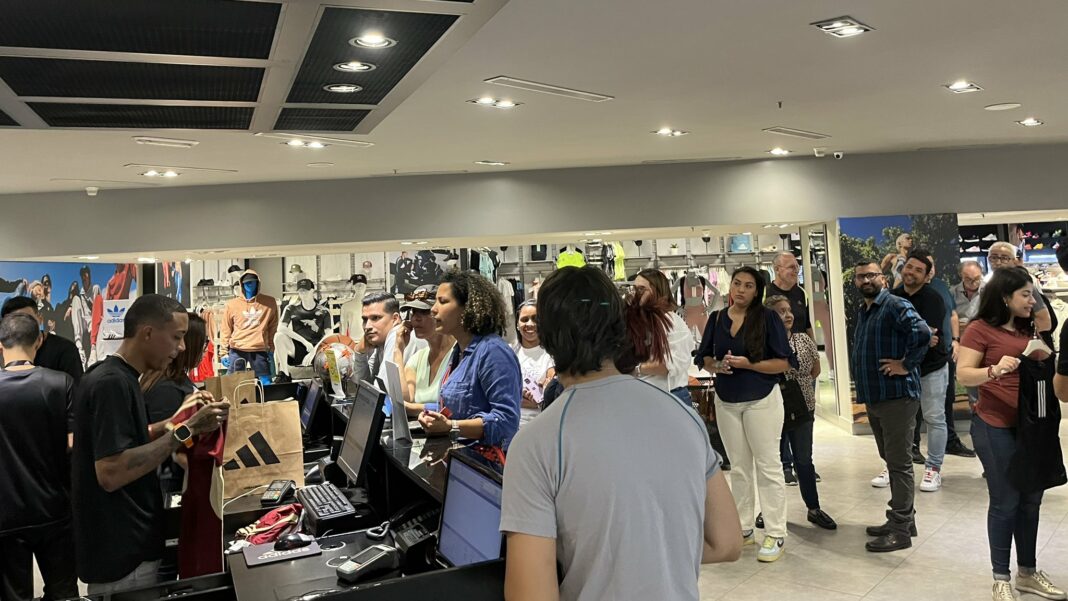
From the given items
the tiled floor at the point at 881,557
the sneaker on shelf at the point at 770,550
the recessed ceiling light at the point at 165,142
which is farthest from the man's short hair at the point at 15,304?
the sneaker on shelf at the point at 770,550

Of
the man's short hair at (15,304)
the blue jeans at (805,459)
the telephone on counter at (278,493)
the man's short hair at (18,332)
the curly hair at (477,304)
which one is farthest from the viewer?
the blue jeans at (805,459)

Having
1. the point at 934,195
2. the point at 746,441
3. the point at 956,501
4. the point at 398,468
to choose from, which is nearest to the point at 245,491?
the point at 398,468

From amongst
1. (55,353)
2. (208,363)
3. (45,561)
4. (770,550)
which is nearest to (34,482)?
(45,561)

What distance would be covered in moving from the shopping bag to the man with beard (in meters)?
4.28

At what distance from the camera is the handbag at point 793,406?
5.08 metres

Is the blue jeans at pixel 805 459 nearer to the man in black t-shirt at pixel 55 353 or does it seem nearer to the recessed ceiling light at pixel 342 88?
the recessed ceiling light at pixel 342 88

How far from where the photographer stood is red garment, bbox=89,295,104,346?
9.24m

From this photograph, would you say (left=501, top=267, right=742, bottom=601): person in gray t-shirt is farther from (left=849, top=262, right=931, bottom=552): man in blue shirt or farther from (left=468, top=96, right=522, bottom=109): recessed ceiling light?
(left=468, top=96, right=522, bottom=109): recessed ceiling light

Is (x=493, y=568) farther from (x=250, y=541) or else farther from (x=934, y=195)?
(x=934, y=195)

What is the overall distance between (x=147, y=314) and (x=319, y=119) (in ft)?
3.05

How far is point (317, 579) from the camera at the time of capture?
2.06 metres

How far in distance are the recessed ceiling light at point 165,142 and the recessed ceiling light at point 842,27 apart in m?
4.55

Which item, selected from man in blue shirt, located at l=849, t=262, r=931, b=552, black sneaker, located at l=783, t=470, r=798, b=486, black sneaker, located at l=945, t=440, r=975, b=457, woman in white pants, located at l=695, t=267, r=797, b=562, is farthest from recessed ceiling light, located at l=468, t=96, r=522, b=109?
black sneaker, located at l=945, t=440, r=975, b=457

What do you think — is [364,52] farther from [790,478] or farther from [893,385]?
[790,478]
